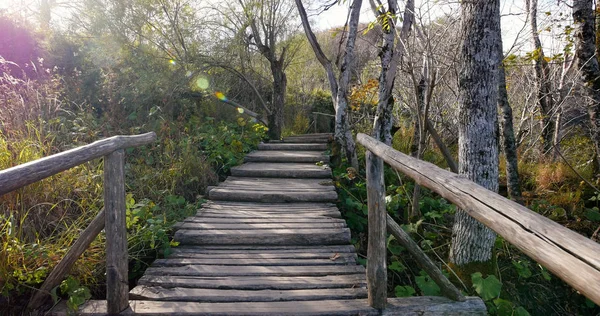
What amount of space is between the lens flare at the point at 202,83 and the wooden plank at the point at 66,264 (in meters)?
6.37

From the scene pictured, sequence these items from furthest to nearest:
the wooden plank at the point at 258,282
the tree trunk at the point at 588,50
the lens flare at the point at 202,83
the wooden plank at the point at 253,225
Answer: the lens flare at the point at 202,83, the tree trunk at the point at 588,50, the wooden plank at the point at 253,225, the wooden plank at the point at 258,282

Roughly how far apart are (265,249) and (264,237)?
0.14m

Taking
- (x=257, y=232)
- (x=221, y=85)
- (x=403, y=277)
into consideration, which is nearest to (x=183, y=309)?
(x=257, y=232)

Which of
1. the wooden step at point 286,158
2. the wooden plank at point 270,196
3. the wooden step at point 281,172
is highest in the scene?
the wooden step at point 286,158

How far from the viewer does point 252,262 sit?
313cm

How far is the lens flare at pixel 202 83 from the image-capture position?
8.35 meters

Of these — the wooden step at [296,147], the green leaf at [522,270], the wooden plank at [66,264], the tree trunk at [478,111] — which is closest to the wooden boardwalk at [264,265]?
the wooden plank at [66,264]

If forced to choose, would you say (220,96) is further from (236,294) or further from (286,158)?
(236,294)

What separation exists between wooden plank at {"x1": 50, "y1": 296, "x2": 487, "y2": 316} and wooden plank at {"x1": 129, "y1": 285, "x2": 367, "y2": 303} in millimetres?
53

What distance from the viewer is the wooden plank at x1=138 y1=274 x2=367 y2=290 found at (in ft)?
8.86

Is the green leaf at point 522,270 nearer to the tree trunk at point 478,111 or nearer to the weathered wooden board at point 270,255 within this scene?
the tree trunk at point 478,111

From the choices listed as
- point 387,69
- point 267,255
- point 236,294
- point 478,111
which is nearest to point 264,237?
point 267,255

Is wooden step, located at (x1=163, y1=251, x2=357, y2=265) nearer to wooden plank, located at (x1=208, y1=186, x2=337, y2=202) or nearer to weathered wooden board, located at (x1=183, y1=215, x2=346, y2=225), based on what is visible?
weathered wooden board, located at (x1=183, y1=215, x2=346, y2=225)

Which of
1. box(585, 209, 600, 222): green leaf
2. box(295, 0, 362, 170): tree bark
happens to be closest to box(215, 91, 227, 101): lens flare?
box(295, 0, 362, 170): tree bark
